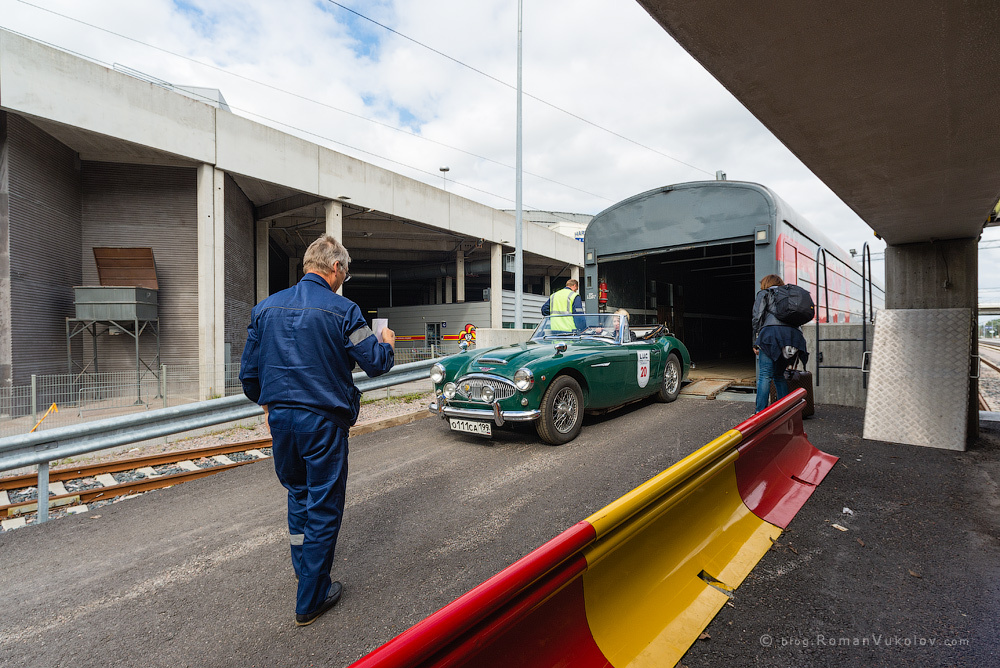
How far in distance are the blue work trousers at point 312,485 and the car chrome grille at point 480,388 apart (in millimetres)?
2657

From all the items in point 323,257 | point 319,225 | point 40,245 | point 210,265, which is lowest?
point 323,257

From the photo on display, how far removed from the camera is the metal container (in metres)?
11.9

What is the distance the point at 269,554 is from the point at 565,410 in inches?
126

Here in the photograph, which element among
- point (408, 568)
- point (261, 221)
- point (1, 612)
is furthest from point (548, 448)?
point (261, 221)

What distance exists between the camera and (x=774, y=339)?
552 cm

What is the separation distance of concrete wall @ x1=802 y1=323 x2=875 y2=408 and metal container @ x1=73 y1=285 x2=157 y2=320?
15293 mm

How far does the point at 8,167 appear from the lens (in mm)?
10664

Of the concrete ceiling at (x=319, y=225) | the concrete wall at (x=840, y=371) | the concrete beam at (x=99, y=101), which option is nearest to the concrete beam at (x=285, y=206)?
the concrete ceiling at (x=319, y=225)

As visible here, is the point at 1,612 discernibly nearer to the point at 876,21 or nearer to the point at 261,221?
the point at 876,21

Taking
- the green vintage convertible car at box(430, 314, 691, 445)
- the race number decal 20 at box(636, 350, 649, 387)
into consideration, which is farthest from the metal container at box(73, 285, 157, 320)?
the race number decal 20 at box(636, 350, 649, 387)

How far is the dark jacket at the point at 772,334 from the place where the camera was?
17.8 feet

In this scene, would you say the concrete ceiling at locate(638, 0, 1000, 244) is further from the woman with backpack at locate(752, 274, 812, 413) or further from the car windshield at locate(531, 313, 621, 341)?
the car windshield at locate(531, 313, 621, 341)

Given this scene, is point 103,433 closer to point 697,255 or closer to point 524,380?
point 524,380

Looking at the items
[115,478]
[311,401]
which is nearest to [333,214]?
[115,478]
